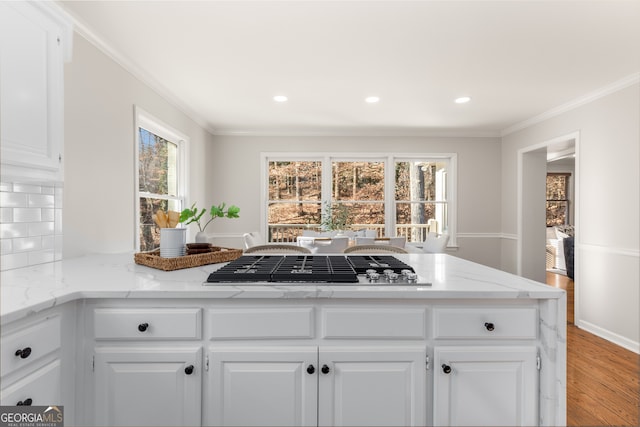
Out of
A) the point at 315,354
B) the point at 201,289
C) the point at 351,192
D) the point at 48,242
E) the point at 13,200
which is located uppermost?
the point at 351,192

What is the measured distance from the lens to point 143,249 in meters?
3.34

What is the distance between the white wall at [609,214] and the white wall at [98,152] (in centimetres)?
456

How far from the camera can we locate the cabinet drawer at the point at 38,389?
3.48 ft

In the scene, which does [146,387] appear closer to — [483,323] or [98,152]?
[483,323]

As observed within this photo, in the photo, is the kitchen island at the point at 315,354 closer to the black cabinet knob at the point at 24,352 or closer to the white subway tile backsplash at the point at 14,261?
the black cabinet knob at the point at 24,352

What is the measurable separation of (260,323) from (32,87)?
1432mm

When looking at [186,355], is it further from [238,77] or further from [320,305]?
[238,77]

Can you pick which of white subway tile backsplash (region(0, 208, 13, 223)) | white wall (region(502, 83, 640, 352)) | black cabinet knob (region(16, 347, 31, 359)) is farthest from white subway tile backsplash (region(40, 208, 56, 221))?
white wall (region(502, 83, 640, 352))

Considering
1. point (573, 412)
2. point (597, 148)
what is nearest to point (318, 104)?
point (597, 148)

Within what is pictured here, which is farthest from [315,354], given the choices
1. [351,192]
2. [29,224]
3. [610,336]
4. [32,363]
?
[351,192]

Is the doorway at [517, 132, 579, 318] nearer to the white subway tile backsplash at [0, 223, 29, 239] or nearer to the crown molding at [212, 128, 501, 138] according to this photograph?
the crown molding at [212, 128, 501, 138]

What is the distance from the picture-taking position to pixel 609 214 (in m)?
3.47

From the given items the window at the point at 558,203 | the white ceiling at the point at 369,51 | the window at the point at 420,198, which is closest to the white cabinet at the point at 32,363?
the white ceiling at the point at 369,51

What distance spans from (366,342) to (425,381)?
27 centimetres
